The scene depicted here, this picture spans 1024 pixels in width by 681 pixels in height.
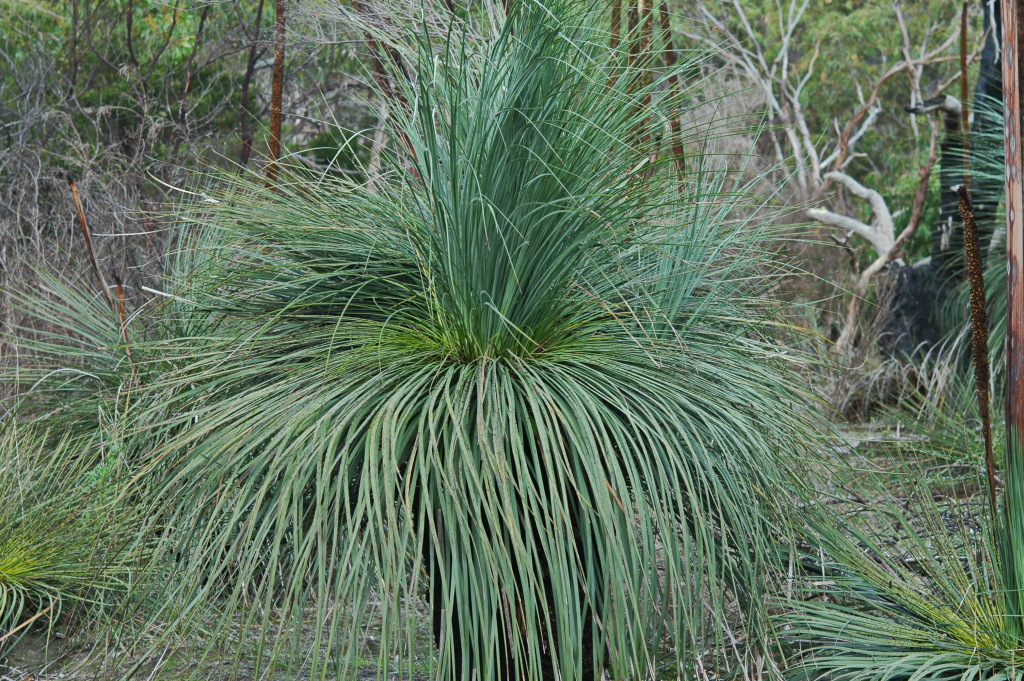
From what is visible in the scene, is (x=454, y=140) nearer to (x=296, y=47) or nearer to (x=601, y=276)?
(x=601, y=276)

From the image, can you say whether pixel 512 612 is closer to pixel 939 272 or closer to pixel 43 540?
pixel 43 540

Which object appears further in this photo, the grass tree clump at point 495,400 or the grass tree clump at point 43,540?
the grass tree clump at point 43,540

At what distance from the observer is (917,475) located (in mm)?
2875

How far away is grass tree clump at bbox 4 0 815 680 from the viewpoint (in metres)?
1.92

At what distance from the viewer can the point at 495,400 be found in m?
2.06

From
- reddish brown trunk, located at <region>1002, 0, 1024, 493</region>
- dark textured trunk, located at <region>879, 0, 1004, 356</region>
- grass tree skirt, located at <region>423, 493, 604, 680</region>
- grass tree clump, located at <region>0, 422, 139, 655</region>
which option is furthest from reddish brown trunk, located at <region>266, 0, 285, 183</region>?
dark textured trunk, located at <region>879, 0, 1004, 356</region>

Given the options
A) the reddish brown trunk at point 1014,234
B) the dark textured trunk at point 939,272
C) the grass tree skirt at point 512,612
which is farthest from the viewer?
the dark textured trunk at point 939,272

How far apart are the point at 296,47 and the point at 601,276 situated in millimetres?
4544

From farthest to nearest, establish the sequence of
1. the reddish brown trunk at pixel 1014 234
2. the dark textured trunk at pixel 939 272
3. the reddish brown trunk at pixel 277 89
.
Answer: the dark textured trunk at pixel 939 272 < the reddish brown trunk at pixel 277 89 < the reddish brown trunk at pixel 1014 234

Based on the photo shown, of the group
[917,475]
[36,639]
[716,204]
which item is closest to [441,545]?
[716,204]

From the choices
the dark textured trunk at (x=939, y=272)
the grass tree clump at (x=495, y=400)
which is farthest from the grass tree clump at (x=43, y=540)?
the dark textured trunk at (x=939, y=272)

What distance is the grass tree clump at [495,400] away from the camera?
1916mm

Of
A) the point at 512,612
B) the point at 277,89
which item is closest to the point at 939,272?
the point at 277,89

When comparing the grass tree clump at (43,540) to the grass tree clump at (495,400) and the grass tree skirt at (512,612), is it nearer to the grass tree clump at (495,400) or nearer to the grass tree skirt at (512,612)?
the grass tree clump at (495,400)
